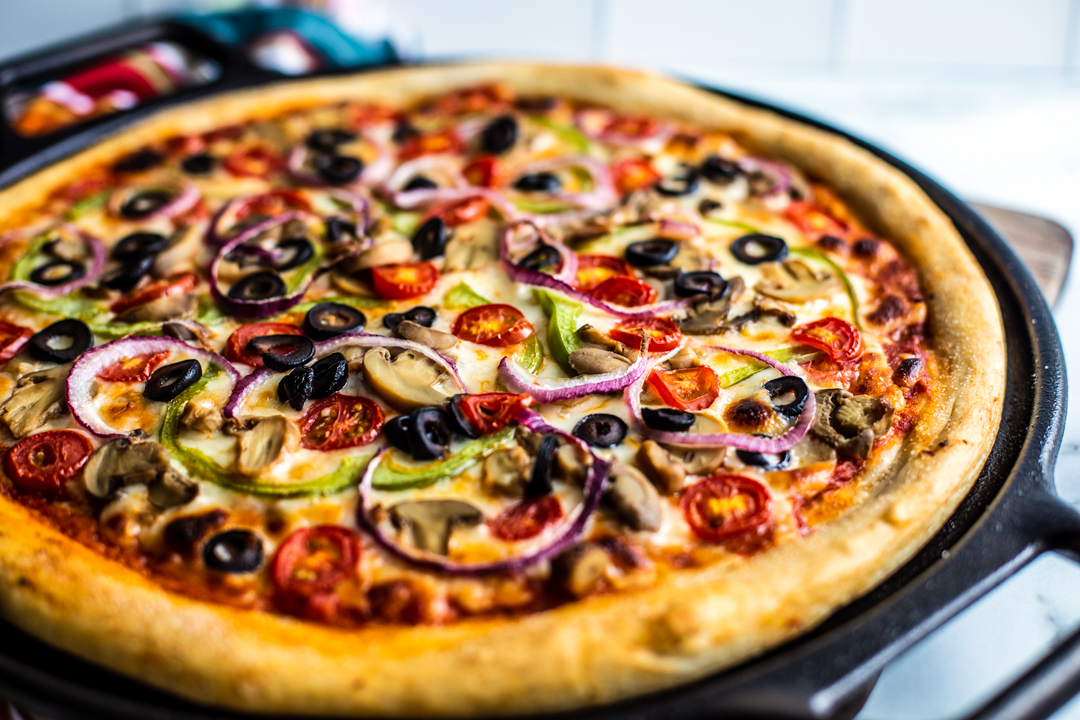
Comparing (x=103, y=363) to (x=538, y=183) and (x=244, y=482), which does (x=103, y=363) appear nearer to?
(x=244, y=482)

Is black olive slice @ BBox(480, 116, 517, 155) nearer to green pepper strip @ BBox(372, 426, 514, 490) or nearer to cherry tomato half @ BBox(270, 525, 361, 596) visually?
green pepper strip @ BBox(372, 426, 514, 490)

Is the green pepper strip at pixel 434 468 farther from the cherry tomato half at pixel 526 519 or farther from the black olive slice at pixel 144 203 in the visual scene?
the black olive slice at pixel 144 203

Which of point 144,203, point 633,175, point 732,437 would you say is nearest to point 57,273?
point 144,203

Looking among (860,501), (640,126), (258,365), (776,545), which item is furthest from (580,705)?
(640,126)

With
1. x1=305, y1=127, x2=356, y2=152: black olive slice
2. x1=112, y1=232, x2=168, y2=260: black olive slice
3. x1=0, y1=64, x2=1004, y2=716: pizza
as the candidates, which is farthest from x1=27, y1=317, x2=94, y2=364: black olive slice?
x1=305, y1=127, x2=356, y2=152: black olive slice

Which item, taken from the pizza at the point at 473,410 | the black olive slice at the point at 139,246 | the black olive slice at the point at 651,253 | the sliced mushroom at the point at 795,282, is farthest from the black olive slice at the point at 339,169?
the sliced mushroom at the point at 795,282
